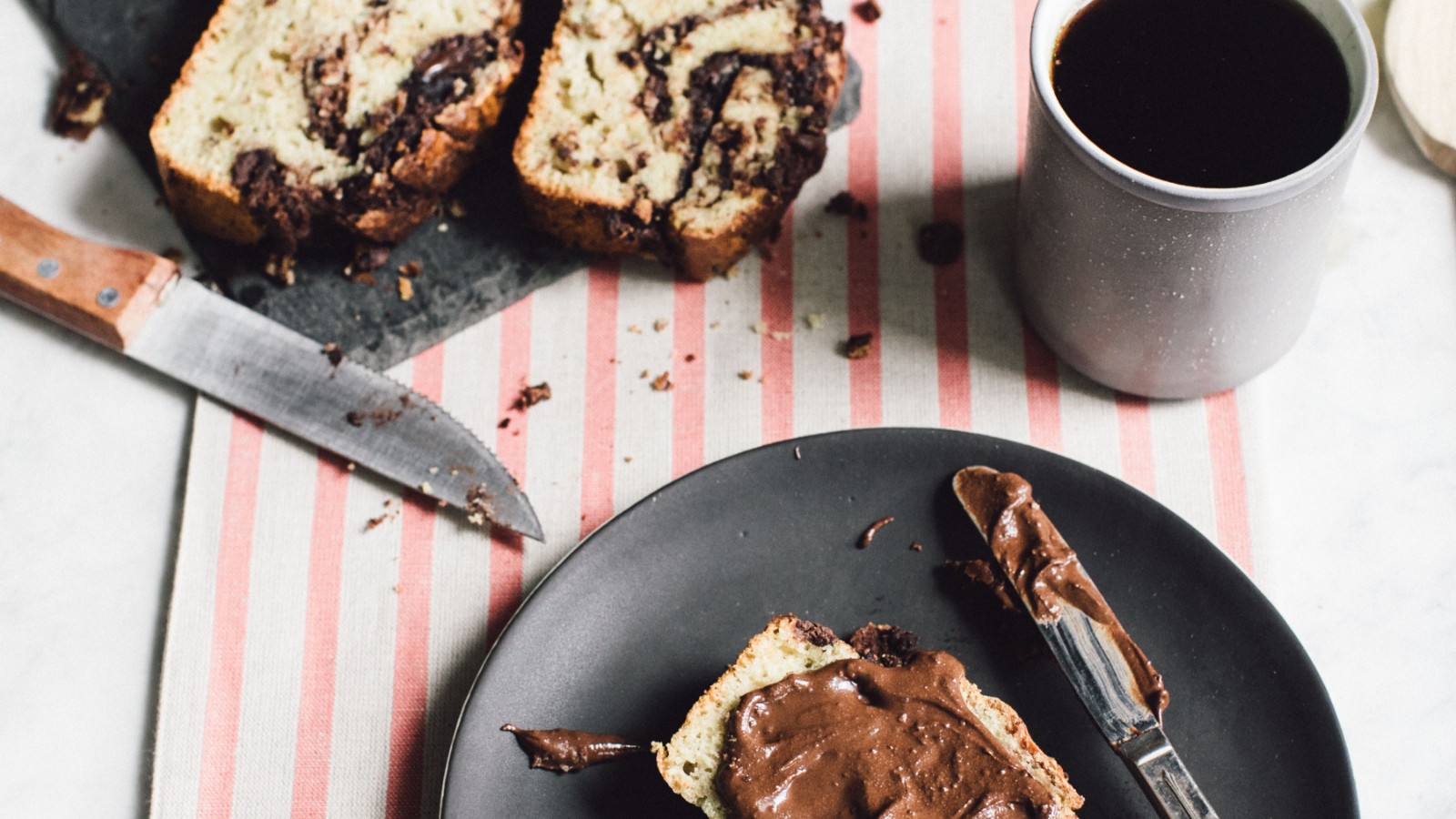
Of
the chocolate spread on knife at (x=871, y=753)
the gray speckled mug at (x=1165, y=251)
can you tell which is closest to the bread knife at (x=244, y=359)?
the chocolate spread on knife at (x=871, y=753)

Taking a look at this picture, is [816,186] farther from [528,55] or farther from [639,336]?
[528,55]

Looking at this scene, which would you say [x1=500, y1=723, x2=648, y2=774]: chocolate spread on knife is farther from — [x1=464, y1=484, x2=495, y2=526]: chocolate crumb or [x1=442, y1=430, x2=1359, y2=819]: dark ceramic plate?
[x1=464, y1=484, x2=495, y2=526]: chocolate crumb

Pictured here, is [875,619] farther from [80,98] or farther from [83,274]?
[80,98]

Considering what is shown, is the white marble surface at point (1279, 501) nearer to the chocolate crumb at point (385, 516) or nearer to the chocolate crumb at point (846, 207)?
the chocolate crumb at point (385, 516)

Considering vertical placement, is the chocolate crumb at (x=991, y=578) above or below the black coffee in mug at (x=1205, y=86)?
below

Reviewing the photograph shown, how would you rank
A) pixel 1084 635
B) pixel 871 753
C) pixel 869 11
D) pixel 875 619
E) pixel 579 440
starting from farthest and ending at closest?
Result: pixel 869 11 → pixel 579 440 → pixel 875 619 → pixel 1084 635 → pixel 871 753

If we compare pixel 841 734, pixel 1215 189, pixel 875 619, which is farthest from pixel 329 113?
pixel 1215 189
